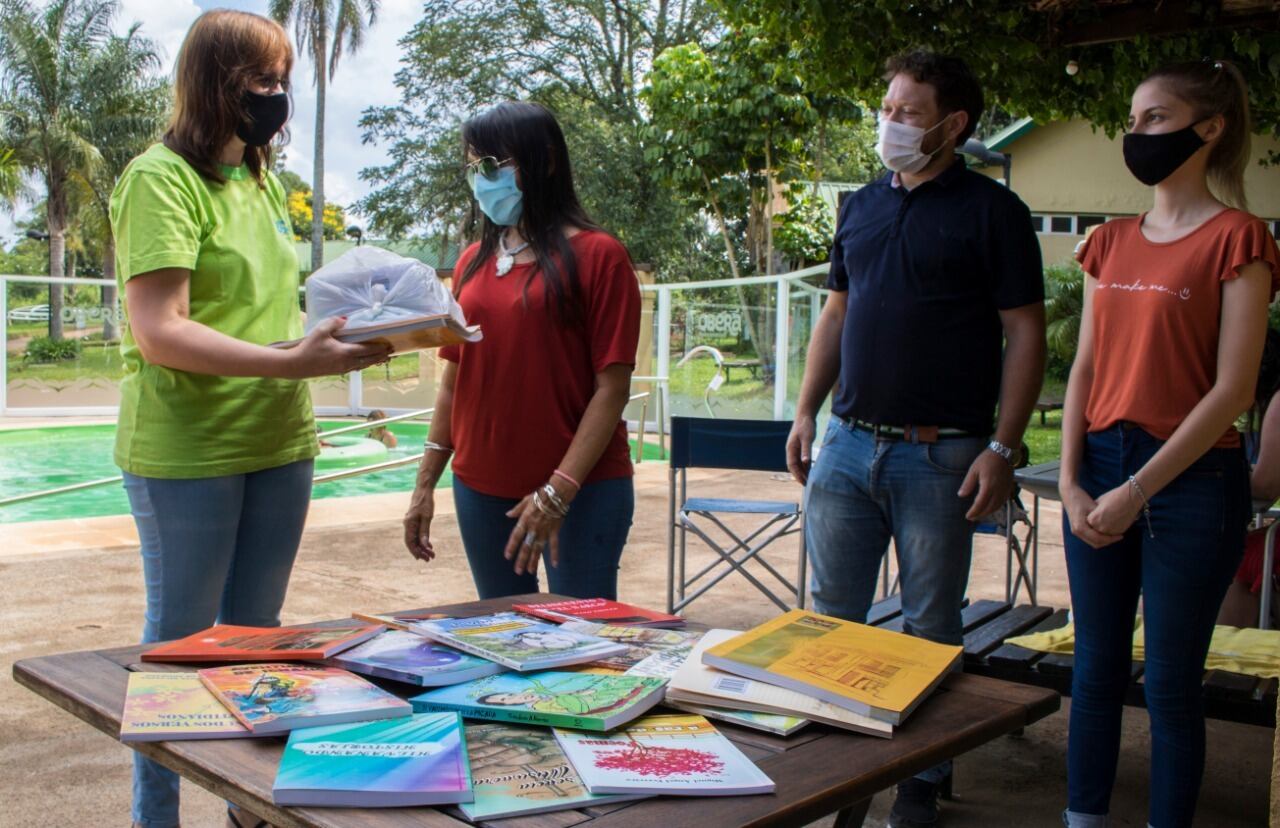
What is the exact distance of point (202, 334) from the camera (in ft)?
7.23

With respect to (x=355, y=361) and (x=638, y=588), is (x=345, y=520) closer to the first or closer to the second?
(x=638, y=588)

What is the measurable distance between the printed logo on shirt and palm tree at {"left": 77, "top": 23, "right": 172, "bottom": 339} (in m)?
34.3

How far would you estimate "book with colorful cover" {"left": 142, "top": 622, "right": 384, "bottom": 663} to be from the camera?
1662 mm

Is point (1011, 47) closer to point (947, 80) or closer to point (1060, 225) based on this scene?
point (947, 80)

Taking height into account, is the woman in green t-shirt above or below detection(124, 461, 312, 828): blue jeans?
above

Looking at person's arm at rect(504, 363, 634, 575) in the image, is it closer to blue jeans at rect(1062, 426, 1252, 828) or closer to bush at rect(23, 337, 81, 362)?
blue jeans at rect(1062, 426, 1252, 828)

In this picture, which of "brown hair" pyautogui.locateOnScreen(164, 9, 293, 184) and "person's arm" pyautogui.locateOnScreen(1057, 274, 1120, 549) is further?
"person's arm" pyautogui.locateOnScreen(1057, 274, 1120, 549)

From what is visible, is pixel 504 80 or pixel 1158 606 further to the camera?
pixel 504 80

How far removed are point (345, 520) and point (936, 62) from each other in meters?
6.14

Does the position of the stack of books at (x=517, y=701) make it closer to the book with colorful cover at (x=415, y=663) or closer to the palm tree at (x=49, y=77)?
the book with colorful cover at (x=415, y=663)

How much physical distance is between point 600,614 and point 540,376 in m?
0.67

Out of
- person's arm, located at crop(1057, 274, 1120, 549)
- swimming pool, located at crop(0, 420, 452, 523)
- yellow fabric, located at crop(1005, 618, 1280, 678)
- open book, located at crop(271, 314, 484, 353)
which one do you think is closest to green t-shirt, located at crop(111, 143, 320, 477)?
open book, located at crop(271, 314, 484, 353)

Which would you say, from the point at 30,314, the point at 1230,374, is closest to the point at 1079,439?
the point at 1230,374

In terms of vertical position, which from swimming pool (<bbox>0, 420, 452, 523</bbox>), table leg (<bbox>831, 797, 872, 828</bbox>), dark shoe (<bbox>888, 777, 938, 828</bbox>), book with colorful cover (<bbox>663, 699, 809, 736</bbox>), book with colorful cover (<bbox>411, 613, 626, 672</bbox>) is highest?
book with colorful cover (<bbox>411, 613, 626, 672</bbox>)
